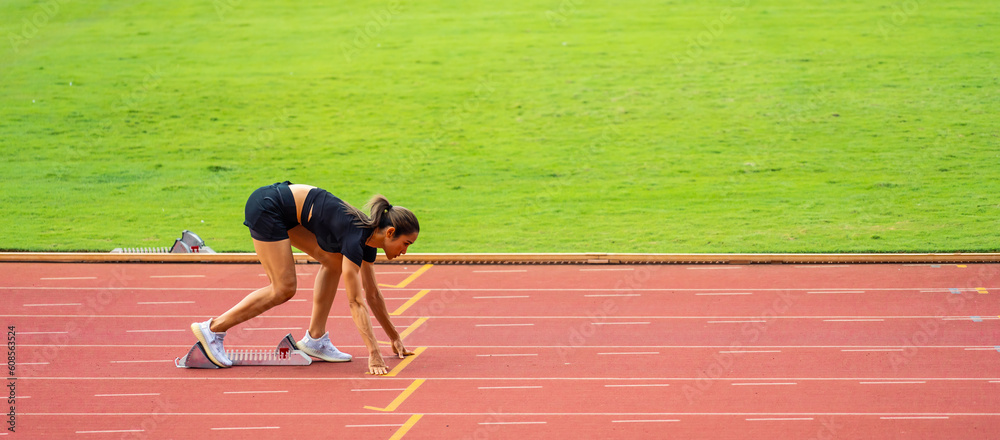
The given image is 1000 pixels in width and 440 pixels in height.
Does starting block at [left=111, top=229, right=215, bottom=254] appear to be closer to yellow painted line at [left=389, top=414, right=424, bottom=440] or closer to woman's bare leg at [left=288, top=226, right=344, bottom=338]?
woman's bare leg at [left=288, top=226, right=344, bottom=338]

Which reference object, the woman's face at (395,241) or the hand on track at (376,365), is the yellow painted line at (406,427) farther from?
the woman's face at (395,241)

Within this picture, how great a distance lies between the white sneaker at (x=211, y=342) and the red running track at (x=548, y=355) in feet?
0.29

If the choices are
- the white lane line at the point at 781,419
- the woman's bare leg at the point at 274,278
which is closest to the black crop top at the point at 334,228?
the woman's bare leg at the point at 274,278

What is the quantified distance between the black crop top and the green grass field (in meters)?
4.13

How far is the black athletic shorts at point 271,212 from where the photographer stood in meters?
6.25

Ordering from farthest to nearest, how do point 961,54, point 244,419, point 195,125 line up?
point 961,54
point 195,125
point 244,419

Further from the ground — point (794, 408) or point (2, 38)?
point (2, 38)

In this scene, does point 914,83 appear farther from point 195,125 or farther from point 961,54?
point 195,125

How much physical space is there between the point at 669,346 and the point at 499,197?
240 inches

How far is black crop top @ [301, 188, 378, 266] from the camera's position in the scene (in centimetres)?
612

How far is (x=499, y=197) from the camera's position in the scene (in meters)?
13.0

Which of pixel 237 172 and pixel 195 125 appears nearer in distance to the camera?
pixel 237 172

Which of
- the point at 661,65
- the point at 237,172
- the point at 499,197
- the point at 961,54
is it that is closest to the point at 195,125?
the point at 237,172

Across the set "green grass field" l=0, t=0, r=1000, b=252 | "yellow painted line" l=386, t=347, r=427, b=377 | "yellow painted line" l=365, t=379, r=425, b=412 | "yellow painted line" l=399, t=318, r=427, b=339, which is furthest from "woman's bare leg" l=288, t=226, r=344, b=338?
"green grass field" l=0, t=0, r=1000, b=252
